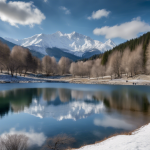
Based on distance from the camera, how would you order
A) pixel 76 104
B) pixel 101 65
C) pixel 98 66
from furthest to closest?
pixel 101 65
pixel 98 66
pixel 76 104

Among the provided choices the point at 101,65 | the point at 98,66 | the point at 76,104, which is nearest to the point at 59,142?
the point at 76,104

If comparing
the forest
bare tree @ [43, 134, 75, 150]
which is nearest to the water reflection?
bare tree @ [43, 134, 75, 150]

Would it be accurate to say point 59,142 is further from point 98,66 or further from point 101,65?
point 101,65

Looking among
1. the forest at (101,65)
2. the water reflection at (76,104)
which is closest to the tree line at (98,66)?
the forest at (101,65)

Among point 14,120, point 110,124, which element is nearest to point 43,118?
point 14,120

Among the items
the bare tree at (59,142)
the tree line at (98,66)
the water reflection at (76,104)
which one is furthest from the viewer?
the tree line at (98,66)

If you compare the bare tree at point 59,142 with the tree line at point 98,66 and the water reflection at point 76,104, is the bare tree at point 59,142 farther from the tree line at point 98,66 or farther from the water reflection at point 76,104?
the tree line at point 98,66

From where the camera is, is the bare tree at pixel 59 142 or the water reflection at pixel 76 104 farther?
the water reflection at pixel 76 104

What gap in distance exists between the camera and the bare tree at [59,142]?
6.50m

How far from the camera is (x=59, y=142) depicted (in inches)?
277

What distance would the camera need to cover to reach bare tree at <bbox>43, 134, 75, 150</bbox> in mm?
6502

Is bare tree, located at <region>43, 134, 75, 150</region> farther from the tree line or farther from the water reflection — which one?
the tree line

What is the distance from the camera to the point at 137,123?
9.89 metres

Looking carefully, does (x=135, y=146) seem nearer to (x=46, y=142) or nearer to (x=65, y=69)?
(x=46, y=142)
